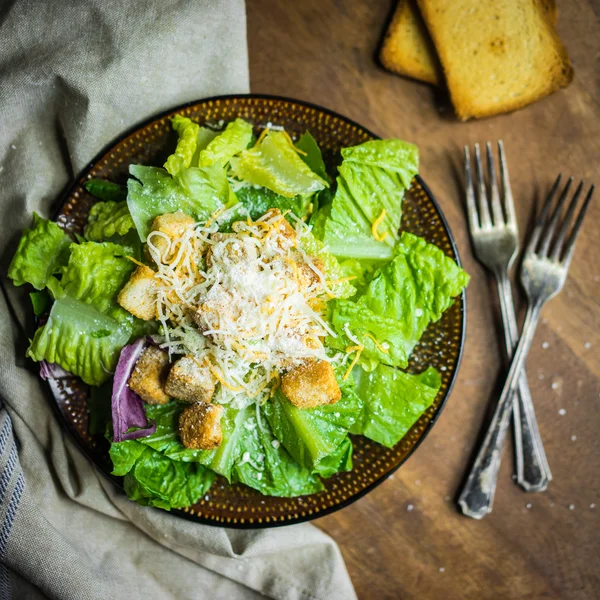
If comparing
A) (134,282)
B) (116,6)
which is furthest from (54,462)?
(116,6)

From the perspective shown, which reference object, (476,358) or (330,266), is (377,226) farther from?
(476,358)

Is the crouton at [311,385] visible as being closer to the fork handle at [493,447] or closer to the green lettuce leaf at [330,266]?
the green lettuce leaf at [330,266]

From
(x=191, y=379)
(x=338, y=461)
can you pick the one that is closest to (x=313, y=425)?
(x=338, y=461)

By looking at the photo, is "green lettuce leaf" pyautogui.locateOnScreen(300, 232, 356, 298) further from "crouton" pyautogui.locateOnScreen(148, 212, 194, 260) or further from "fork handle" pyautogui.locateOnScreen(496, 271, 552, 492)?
"fork handle" pyautogui.locateOnScreen(496, 271, 552, 492)

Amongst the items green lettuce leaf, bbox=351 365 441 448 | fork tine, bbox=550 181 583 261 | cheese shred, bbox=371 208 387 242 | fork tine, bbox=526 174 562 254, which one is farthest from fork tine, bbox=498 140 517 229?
green lettuce leaf, bbox=351 365 441 448

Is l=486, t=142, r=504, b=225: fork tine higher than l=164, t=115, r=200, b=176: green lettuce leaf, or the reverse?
l=164, t=115, r=200, b=176: green lettuce leaf

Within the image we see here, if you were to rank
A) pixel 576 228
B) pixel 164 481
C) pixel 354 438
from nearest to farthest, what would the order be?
pixel 164 481 < pixel 354 438 < pixel 576 228

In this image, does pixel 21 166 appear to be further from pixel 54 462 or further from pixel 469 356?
pixel 469 356
